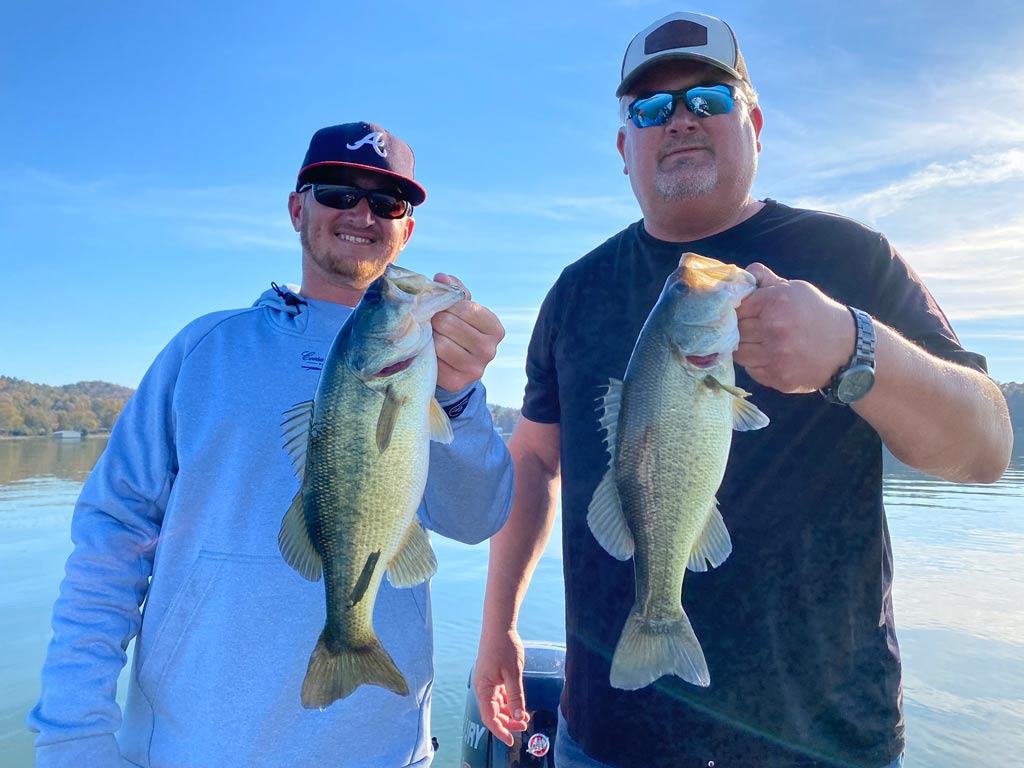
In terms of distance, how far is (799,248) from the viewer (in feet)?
9.24

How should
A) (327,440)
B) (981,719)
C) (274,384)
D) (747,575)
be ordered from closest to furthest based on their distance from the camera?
(327,440)
(747,575)
(274,384)
(981,719)

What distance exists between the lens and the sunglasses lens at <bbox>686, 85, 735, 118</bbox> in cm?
285

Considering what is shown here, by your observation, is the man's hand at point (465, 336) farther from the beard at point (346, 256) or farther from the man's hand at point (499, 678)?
the man's hand at point (499, 678)

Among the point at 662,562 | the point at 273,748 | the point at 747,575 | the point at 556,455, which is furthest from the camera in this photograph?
the point at 556,455

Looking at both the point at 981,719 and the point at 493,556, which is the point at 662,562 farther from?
the point at 981,719

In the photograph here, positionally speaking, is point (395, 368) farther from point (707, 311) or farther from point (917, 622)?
point (917, 622)

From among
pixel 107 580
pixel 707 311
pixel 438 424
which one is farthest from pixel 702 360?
pixel 107 580

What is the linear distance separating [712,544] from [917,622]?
28.3ft

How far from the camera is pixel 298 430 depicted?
2.07 meters

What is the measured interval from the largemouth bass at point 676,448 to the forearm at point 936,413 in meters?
0.43

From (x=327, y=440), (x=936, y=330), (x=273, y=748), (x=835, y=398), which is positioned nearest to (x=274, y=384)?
(x=327, y=440)

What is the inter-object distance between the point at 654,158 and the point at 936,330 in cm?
134

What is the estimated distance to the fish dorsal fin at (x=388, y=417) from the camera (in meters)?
1.92

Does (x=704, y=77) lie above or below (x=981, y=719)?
above
